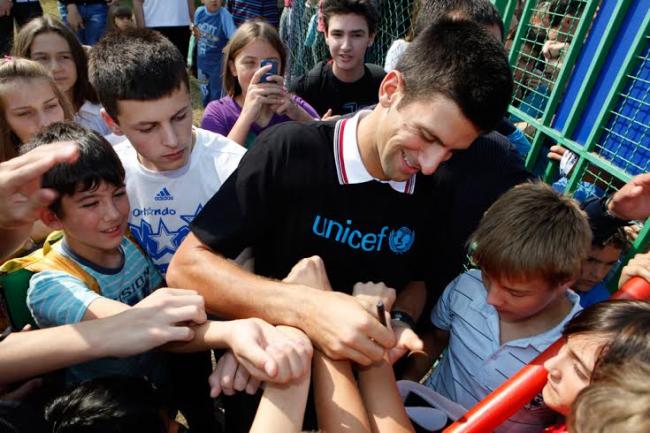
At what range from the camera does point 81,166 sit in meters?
1.67

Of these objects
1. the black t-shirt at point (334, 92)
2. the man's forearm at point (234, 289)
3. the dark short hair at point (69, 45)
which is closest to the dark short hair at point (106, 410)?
the man's forearm at point (234, 289)

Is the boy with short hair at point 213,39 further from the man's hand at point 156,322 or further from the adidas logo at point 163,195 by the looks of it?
the man's hand at point 156,322

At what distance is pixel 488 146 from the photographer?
2.17m

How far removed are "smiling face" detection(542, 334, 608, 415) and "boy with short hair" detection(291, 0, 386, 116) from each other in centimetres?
265

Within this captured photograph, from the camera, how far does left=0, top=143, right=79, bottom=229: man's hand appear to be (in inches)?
43.3

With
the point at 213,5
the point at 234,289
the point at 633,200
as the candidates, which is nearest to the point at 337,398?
the point at 234,289

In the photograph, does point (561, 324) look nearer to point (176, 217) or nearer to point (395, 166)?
point (395, 166)

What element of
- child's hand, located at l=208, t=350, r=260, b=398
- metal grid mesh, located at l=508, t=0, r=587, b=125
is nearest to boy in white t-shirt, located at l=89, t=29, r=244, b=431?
child's hand, located at l=208, t=350, r=260, b=398

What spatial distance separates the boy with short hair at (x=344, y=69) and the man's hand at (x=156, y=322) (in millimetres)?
2534

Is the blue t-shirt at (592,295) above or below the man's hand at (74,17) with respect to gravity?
below

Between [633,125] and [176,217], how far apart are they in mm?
2706

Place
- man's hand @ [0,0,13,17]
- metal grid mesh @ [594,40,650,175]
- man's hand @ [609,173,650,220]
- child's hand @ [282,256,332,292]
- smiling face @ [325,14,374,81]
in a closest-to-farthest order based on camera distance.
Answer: child's hand @ [282,256,332,292], man's hand @ [609,173,650,220], metal grid mesh @ [594,40,650,175], smiling face @ [325,14,374,81], man's hand @ [0,0,13,17]

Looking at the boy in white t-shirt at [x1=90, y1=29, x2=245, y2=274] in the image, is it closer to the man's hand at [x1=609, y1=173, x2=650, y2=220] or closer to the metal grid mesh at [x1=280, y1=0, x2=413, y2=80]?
the man's hand at [x1=609, y1=173, x2=650, y2=220]

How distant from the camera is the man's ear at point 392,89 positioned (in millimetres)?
1367
